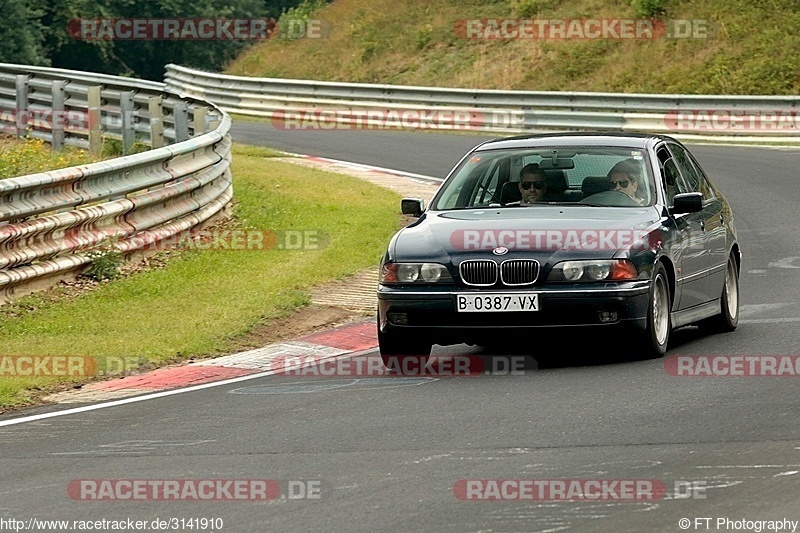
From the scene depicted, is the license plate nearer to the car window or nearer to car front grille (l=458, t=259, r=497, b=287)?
car front grille (l=458, t=259, r=497, b=287)

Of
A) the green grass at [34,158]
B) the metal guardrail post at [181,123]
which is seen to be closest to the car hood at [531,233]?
the green grass at [34,158]

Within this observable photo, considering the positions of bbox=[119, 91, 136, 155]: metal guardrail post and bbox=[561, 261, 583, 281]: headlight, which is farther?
bbox=[119, 91, 136, 155]: metal guardrail post

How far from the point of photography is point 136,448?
805 cm

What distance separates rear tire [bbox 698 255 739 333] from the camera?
39.2ft

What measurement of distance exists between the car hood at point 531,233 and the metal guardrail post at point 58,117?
13705 millimetres

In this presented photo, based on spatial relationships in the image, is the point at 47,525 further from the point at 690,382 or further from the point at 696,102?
the point at 696,102

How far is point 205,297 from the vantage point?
13492 mm

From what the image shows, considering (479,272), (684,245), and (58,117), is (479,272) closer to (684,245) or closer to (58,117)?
(684,245)

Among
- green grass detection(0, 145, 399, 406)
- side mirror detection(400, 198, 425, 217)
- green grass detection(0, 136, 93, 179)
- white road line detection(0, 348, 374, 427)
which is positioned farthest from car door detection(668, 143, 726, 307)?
green grass detection(0, 136, 93, 179)

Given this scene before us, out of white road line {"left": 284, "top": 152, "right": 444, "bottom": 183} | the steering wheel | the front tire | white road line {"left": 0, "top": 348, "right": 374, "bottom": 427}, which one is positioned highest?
the steering wheel

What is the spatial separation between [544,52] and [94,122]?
2386 cm

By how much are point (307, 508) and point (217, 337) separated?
539cm

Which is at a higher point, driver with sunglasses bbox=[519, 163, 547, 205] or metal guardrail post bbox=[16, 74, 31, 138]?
driver with sunglasses bbox=[519, 163, 547, 205]

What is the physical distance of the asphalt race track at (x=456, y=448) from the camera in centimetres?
639
